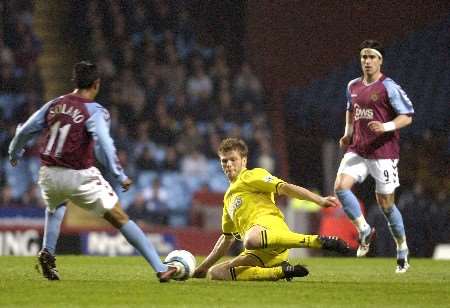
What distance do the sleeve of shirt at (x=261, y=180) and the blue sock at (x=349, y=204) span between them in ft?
4.82

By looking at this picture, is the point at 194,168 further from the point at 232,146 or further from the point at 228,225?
the point at 232,146

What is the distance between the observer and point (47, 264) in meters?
7.72

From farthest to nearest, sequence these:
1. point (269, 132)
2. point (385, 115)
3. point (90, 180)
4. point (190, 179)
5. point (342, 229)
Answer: point (269, 132) → point (190, 179) → point (342, 229) → point (385, 115) → point (90, 180)

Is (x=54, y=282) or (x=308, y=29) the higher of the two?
(x=308, y=29)

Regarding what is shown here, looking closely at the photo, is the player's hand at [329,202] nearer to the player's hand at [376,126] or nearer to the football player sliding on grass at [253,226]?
the football player sliding on grass at [253,226]

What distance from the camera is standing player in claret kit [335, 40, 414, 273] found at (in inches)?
363

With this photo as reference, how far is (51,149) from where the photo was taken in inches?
300

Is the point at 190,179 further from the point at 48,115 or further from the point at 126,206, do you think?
the point at 48,115

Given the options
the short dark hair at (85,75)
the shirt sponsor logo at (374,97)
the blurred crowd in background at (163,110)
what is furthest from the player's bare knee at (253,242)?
the blurred crowd in background at (163,110)

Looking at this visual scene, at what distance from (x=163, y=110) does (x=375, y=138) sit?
32.0 ft

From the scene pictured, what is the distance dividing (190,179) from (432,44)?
16.5 feet

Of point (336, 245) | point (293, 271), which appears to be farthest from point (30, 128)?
point (336, 245)

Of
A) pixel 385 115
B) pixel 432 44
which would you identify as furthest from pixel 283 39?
pixel 385 115

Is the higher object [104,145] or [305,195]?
[104,145]
